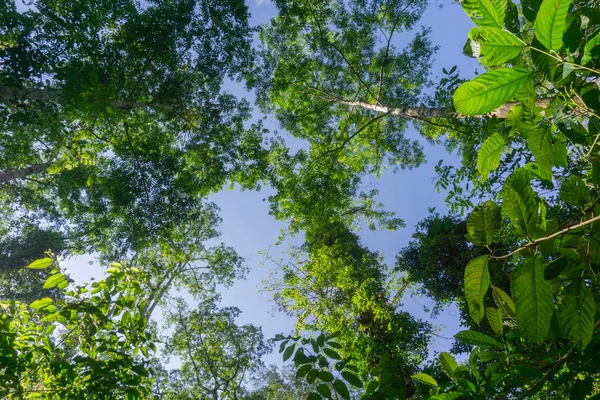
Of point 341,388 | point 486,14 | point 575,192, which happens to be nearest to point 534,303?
point 575,192

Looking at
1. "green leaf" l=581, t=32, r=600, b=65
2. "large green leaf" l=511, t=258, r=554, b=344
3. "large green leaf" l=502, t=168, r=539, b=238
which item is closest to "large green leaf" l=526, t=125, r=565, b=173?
"large green leaf" l=502, t=168, r=539, b=238

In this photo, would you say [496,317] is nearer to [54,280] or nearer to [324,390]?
[324,390]

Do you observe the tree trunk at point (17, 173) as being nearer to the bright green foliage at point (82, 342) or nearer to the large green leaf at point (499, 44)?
the bright green foliage at point (82, 342)

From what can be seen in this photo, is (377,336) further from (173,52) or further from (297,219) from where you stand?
(173,52)

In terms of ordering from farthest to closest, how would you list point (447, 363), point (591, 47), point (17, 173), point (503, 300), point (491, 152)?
point (17, 173)
point (447, 363)
point (503, 300)
point (491, 152)
point (591, 47)

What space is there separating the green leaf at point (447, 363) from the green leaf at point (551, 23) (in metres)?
1.20

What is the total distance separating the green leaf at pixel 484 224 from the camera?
884mm

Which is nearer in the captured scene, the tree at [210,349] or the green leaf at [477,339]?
the green leaf at [477,339]

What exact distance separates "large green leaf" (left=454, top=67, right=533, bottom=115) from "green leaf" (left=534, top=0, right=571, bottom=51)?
0.23 ft

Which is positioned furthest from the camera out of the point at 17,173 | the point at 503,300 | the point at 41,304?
the point at 17,173

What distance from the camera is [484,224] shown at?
89 cm

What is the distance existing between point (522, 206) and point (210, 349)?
10.2m

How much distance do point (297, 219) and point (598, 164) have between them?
9.37 meters

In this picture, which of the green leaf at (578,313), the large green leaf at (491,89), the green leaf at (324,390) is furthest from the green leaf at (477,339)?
the large green leaf at (491,89)
